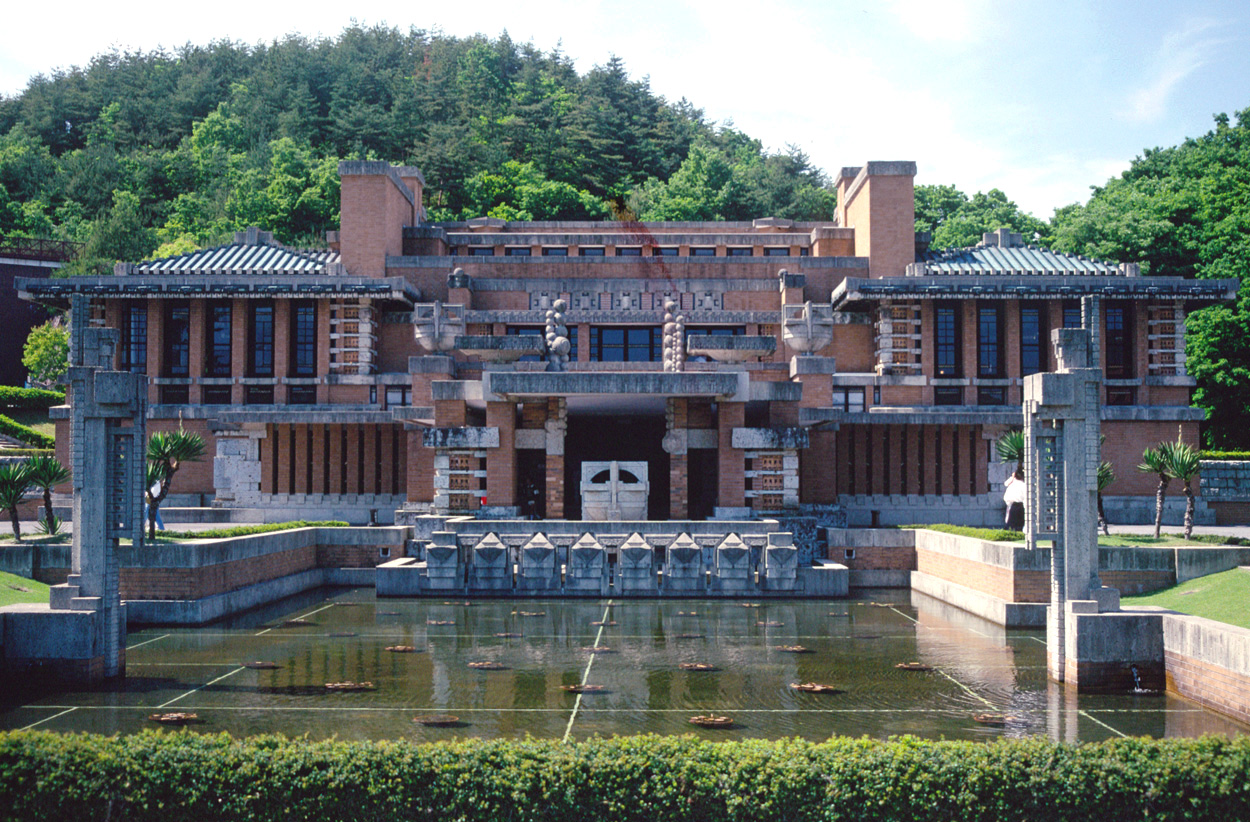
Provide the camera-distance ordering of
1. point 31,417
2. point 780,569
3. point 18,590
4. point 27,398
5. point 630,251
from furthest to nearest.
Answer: point 31,417, point 27,398, point 630,251, point 780,569, point 18,590

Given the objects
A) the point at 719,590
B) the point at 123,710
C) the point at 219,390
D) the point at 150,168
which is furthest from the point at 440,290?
the point at 150,168

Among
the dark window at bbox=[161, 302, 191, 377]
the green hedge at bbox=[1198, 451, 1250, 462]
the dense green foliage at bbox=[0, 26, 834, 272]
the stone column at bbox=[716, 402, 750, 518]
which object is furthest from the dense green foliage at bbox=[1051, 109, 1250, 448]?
Answer: the dark window at bbox=[161, 302, 191, 377]

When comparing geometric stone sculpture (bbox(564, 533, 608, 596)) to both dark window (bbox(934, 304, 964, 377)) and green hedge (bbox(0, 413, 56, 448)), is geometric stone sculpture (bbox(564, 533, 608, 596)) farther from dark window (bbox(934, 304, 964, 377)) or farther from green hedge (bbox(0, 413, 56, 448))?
green hedge (bbox(0, 413, 56, 448))

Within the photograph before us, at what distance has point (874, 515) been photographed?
32.2 m

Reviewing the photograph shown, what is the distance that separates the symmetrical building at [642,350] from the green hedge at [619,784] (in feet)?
66.5

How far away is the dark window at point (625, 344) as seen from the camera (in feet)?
117

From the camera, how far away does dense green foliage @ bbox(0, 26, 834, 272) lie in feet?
214

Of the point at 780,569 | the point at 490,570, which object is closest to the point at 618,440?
the point at 490,570

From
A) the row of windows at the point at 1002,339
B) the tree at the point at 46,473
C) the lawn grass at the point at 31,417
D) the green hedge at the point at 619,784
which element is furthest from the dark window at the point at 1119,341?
the lawn grass at the point at 31,417

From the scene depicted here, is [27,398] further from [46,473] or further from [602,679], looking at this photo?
[602,679]

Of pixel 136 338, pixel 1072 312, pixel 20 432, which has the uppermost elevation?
pixel 1072 312

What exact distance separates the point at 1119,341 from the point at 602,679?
2761 cm

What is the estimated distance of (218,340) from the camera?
35.3 m

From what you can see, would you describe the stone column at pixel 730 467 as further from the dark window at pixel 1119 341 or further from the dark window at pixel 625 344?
the dark window at pixel 1119 341
